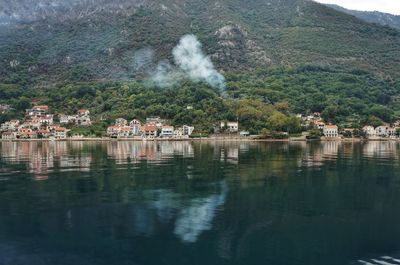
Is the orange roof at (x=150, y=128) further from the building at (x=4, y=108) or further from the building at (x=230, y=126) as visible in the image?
the building at (x=4, y=108)

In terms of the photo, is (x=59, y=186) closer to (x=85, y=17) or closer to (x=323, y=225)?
(x=323, y=225)

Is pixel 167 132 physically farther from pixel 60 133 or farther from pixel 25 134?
pixel 25 134

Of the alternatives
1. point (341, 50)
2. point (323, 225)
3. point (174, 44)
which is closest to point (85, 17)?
point (174, 44)

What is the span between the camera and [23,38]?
146 meters

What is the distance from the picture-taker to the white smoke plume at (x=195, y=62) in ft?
390

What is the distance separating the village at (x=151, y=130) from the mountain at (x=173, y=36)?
31304 mm

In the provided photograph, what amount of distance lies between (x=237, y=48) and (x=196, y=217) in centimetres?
12306

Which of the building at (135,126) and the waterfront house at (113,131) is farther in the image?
the building at (135,126)

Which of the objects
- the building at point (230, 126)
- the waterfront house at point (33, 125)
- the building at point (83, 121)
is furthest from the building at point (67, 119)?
the building at point (230, 126)

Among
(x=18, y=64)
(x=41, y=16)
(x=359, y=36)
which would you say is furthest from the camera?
(x=41, y=16)

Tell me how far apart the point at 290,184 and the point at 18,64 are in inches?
4476

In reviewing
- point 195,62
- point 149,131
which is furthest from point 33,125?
point 195,62

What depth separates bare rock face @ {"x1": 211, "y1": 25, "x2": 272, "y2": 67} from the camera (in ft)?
451

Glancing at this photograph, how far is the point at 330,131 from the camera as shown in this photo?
88.6 m
